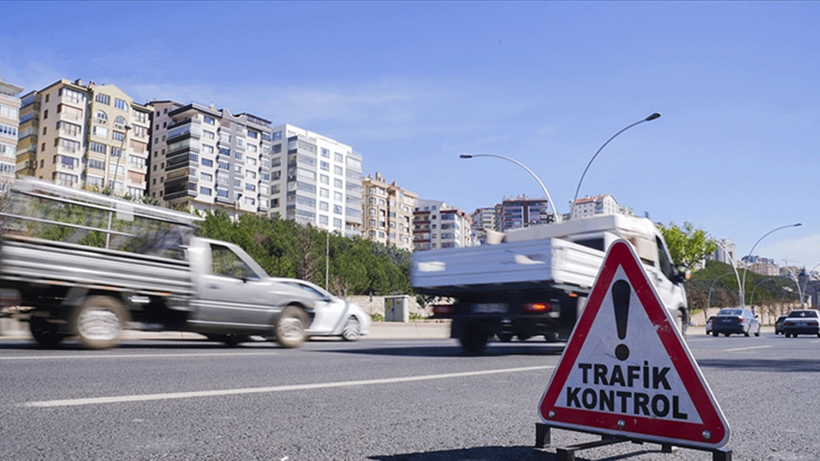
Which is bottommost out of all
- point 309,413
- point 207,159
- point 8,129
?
point 309,413

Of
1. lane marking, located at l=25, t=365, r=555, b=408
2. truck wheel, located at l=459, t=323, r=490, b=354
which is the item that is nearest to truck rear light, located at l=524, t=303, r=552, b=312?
truck wheel, located at l=459, t=323, r=490, b=354

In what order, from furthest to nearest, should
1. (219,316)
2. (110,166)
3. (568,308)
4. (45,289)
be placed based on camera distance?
(110,166), (219,316), (568,308), (45,289)

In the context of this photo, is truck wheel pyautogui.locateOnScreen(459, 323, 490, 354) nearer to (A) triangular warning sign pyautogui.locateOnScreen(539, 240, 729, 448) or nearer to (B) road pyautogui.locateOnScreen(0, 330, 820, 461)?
(B) road pyautogui.locateOnScreen(0, 330, 820, 461)

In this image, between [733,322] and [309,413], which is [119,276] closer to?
[309,413]

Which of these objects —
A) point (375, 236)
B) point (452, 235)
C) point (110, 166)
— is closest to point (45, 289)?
point (110, 166)

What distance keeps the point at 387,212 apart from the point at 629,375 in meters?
141

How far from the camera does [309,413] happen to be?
4.25 m

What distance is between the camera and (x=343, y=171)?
398ft

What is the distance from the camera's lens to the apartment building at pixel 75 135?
8362cm

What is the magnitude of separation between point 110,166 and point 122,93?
11419 millimetres

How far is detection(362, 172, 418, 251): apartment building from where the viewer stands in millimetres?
139000

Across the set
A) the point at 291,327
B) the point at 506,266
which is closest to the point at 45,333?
the point at 291,327

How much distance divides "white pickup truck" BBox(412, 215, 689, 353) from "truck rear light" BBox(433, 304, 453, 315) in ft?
0.06

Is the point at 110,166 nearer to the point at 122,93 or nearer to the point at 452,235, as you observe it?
the point at 122,93
